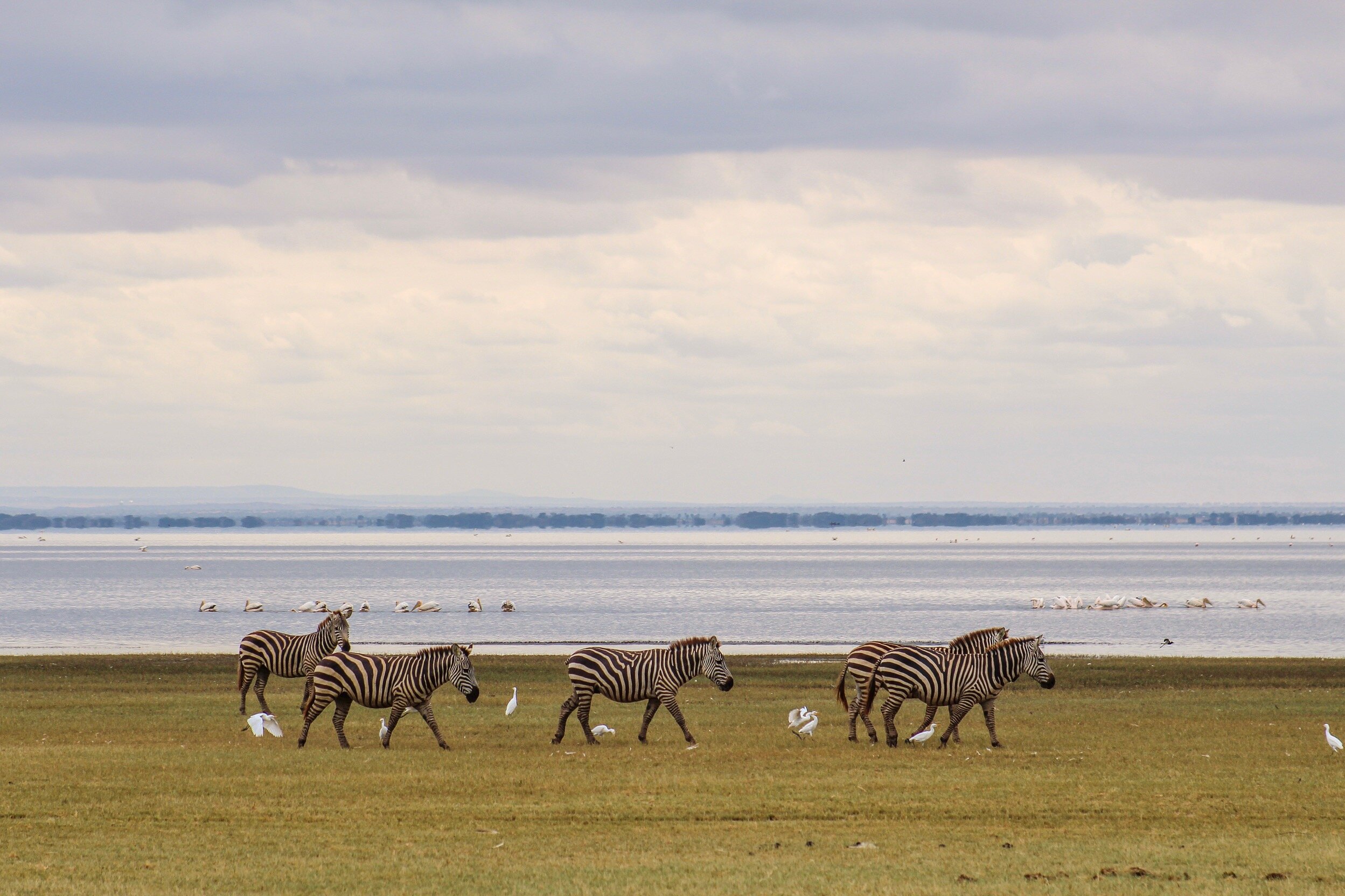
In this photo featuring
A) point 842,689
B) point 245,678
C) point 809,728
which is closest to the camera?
point 809,728

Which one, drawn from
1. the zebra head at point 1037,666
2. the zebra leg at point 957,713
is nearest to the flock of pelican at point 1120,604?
the zebra head at point 1037,666

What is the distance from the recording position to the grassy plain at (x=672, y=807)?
1528 centimetres

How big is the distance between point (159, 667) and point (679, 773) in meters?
29.5

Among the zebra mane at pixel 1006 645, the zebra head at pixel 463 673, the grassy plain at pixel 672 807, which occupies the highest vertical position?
the zebra mane at pixel 1006 645

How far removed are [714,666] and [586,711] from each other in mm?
2328

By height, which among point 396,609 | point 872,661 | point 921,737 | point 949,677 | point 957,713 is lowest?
point 396,609

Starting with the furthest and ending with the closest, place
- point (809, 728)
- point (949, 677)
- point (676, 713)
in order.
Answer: point (809, 728)
point (676, 713)
point (949, 677)

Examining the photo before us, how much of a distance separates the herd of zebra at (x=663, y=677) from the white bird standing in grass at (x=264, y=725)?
0.66 metres

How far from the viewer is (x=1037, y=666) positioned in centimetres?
2567

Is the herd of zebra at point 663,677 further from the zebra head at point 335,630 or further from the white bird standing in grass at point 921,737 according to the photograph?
the zebra head at point 335,630

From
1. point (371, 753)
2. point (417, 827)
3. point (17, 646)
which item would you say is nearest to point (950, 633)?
point (17, 646)

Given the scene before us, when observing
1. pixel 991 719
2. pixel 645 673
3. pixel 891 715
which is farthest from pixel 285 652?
pixel 991 719

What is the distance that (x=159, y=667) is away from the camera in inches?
1857

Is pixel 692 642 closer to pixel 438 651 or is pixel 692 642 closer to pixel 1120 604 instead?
pixel 438 651
